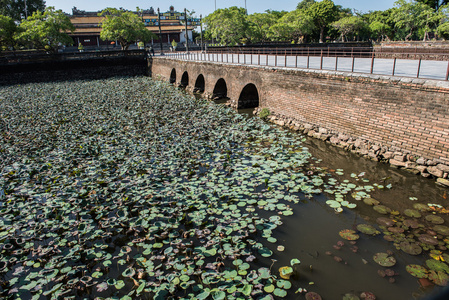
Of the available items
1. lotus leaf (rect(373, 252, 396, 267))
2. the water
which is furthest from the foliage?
lotus leaf (rect(373, 252, 396, 267))

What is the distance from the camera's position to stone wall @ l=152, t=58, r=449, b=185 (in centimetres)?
823

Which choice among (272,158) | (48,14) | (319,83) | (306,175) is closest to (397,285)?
(306,175)

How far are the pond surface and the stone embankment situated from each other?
29 cm

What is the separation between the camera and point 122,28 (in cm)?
3788

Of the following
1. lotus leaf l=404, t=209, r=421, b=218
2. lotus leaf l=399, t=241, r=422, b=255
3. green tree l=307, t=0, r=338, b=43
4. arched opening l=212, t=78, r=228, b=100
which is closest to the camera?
lotus leaf l=399, t=241, r=422, b=255

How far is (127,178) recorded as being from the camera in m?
8.44

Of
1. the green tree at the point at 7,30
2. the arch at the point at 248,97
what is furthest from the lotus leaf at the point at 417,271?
the green tree at the point at 7,30

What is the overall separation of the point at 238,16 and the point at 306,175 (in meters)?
31.2

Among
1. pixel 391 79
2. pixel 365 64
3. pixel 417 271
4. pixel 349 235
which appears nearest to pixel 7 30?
pixel 365 64

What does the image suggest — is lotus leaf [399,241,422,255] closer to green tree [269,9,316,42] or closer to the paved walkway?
the paved walkway

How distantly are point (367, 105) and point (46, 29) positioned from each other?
122 feet

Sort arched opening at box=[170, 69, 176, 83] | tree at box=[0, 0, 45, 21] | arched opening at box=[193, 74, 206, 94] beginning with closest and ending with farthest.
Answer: arched opening at box=[193, 74, 206, 94] < arched opening at box=[170, 69, 176, 83] < tree at box=[0, 0, 45, 21]

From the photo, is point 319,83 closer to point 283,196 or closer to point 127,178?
point 283,196

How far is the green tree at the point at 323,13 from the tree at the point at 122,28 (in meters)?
24.9
